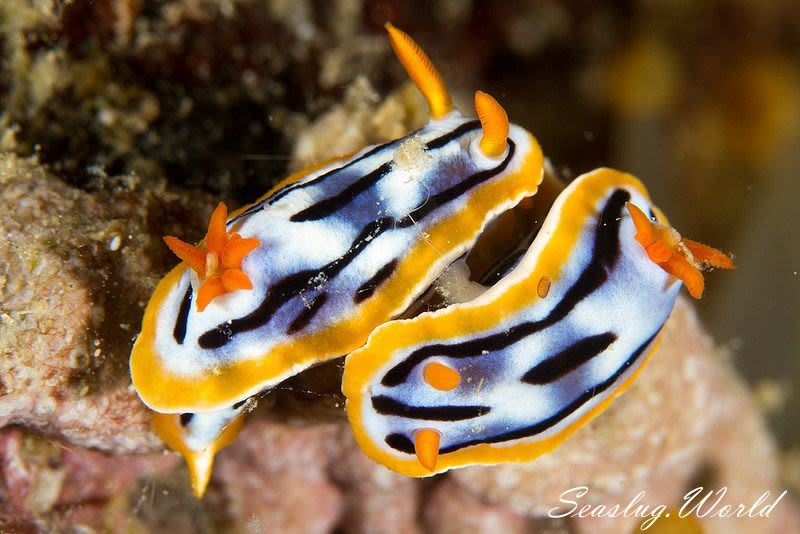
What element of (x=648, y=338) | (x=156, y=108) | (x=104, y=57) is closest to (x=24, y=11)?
(x=104, y=57)

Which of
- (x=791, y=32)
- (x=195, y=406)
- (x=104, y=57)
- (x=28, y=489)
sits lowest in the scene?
(x=28, y=489)

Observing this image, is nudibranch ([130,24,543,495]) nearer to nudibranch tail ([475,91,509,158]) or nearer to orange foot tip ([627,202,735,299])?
nudibranch tail ([475,91,509,158])

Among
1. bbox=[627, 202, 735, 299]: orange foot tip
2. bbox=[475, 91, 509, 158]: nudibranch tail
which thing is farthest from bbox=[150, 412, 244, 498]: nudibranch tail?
bbox=[627, 202, 735, 299]: orange foot tip

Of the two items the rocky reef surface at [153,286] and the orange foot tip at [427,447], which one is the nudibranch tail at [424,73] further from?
the orange foot tip at [427,447]

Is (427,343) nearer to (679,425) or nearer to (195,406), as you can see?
(195,406)

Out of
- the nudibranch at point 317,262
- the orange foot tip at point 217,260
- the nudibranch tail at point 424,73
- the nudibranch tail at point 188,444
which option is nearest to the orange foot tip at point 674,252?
the nudibranch at point 317,262

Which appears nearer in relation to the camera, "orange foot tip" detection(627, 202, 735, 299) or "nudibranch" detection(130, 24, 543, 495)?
"nudibranch" detection(130, 24, 543, 495)

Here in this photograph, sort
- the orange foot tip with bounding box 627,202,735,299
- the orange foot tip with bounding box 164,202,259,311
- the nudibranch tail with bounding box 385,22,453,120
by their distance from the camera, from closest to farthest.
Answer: the orange foot tip with bounding box 164,202,259,311 < the orange foot tip with bounding box 627,202,735,299 < the nudibranch tail with bounding box 385,22,453,120
